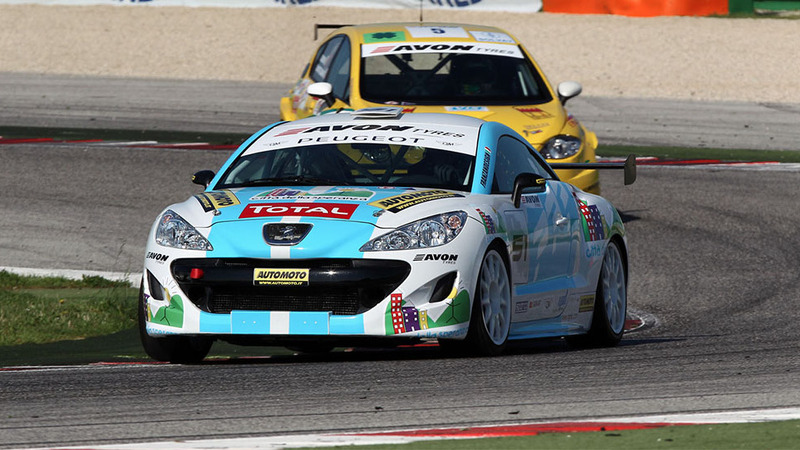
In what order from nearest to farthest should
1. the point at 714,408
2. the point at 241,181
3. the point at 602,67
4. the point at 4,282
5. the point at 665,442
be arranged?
1. the point at 665,442
2. the point at 714,408
3. the point at 241,181
4. the point at 4,282
5. the point at 602,67

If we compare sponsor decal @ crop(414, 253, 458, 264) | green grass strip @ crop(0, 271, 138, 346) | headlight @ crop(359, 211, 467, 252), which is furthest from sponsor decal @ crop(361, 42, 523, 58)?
sponsor decal @ crop(414, 253, 458, 264)

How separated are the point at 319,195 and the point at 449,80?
5733 mm

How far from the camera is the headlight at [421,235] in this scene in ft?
26.2

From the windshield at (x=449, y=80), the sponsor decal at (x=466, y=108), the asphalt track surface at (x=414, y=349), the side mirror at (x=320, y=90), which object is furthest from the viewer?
the windshield at (x=449, y=80)

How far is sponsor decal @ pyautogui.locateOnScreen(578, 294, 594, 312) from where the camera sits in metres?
9.60

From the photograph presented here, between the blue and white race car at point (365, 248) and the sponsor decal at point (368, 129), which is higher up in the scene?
the sponsor decal at point (368, 129)

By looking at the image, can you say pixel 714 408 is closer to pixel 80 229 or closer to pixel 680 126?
pixel 80 229

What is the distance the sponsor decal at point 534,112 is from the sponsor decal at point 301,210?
18.0 ft

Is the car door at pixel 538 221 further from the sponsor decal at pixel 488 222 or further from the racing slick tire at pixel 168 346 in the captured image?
the racing slick tire at pixel 168 346

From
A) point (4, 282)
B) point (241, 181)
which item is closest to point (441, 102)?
point (4, 282)

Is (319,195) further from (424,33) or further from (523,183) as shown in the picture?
(424,33)

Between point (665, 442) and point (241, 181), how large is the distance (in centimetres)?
400

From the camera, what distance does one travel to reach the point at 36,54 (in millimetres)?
29797

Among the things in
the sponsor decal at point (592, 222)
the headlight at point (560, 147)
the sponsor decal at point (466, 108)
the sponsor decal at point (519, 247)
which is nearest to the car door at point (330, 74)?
the sponsor decal at point (466, 108)
